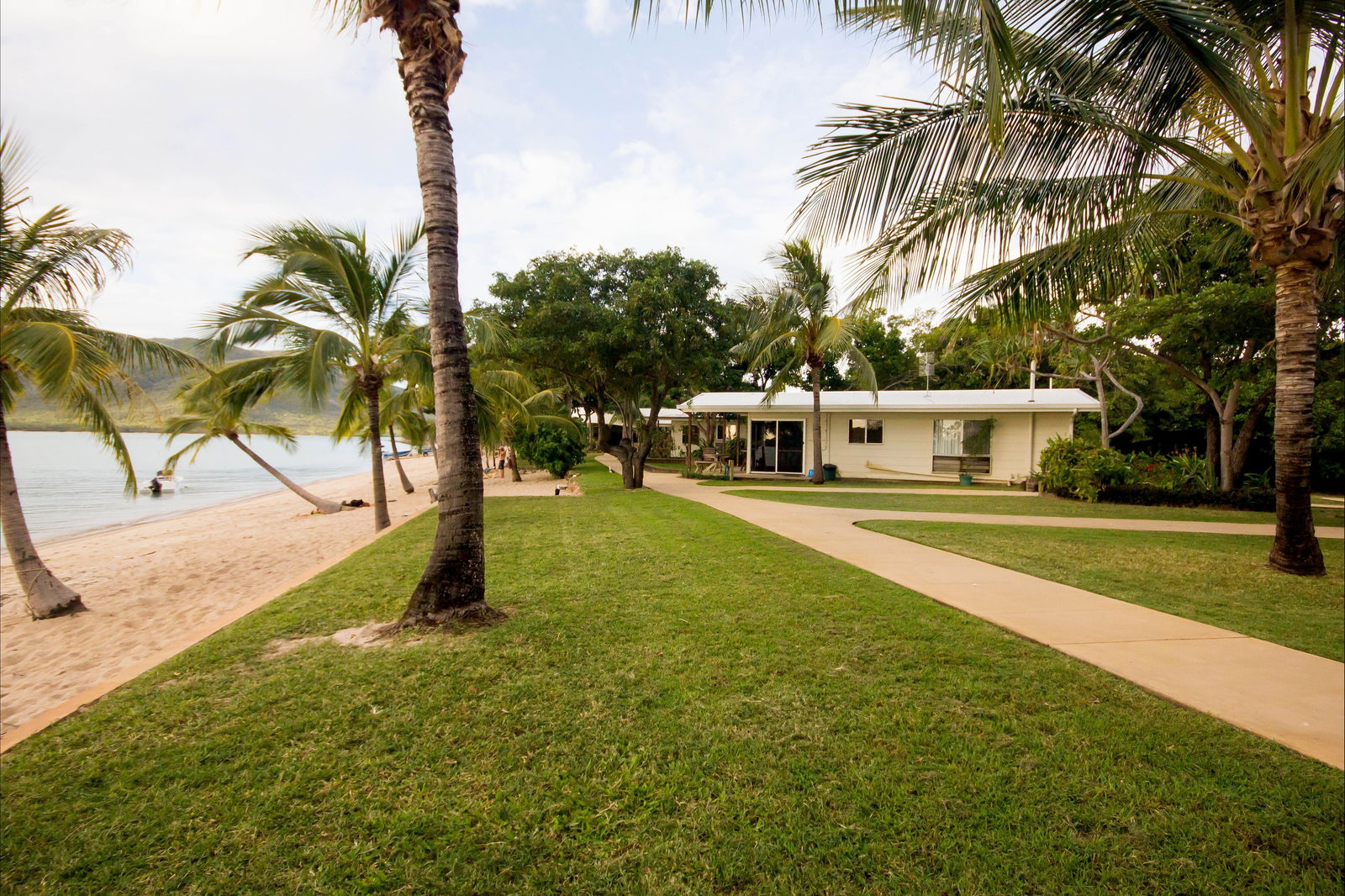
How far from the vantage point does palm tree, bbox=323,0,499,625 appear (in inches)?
188

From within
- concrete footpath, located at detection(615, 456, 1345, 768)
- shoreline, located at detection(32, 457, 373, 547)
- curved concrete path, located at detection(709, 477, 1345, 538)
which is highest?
curved concrete path, located at detection(709, 477, 1345, 538)

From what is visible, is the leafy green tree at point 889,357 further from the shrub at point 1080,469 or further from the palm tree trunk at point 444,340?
the palm tree trunk at point 444,340

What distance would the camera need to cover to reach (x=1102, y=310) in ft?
50.1

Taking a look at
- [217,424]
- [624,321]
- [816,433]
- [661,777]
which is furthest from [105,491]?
[661,777]

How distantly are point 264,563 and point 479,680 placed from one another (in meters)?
8.13

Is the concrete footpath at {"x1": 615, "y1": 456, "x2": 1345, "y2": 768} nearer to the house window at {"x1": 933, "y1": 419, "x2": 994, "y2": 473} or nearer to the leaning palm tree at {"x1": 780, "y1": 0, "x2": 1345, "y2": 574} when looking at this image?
the leaning palm tree at {"x1": 780, "y1": 0, "x2": 1345, "y2": 574}

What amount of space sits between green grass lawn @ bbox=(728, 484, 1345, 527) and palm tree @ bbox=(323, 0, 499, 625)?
30.3 feet

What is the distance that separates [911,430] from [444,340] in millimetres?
18237

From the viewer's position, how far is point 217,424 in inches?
592

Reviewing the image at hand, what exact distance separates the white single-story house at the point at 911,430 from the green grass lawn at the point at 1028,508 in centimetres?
436

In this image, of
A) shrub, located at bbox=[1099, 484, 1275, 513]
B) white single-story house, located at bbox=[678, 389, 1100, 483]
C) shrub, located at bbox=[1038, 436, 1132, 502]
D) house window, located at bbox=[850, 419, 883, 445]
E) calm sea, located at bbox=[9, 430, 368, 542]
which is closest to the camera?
shrub, located at bbox=[1099, 484, 1275, 513]

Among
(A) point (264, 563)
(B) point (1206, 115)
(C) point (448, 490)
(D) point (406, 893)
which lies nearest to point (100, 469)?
(A) point (264, 563)

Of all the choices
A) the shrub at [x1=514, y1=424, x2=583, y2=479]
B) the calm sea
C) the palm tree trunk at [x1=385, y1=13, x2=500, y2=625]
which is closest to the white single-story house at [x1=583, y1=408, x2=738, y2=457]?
the shrub at [x1=514, y1=424, x2=583, y2=479]

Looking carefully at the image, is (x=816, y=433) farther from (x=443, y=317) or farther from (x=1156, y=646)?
(x=443, y=317)
